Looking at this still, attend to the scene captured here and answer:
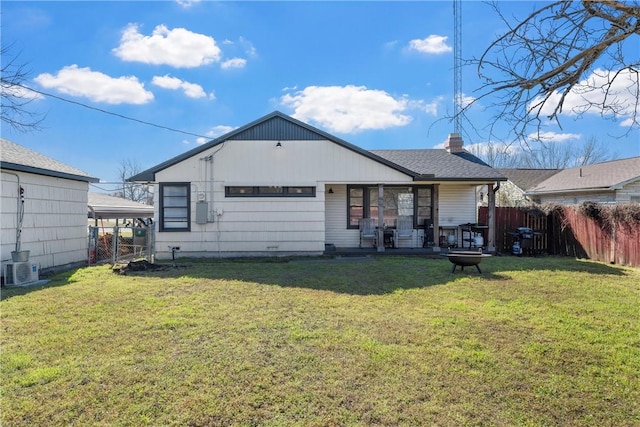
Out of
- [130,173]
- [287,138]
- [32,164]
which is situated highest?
[130,173]

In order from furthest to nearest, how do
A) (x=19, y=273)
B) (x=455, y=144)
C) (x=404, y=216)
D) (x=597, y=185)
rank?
(x=597, y=185) < (x=455, y=144) < (x=404, y=216) < (x=19, y=273)

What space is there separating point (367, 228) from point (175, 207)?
6371 mm

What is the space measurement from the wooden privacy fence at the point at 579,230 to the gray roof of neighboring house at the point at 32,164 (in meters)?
13.4

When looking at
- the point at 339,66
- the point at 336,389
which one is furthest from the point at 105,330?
the point at 339,66

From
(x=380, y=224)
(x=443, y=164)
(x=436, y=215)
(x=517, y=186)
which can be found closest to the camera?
(x=380, y=224)

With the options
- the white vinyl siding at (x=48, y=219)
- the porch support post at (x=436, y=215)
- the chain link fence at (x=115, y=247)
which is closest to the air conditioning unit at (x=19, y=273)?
the white vinyl siding at (x=48, y=219)

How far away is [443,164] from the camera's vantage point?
1313 centimetres

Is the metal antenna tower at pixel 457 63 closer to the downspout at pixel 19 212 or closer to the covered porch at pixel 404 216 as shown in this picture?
the covered porch at pixel 404 216

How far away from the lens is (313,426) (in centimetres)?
253

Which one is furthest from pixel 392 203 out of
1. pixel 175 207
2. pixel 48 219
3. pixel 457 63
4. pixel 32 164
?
pixel 32 164

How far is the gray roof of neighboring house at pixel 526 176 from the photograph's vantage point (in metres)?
23.9

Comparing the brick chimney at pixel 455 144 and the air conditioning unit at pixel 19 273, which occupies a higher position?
the brick chimney at pixel 455 144

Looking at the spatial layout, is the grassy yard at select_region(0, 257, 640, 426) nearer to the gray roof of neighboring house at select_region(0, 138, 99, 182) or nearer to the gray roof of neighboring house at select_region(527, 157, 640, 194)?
the gray roof of neighboring house at select_region(0, 138, 99, 182)

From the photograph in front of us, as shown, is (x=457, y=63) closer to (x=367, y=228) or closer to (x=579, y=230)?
(x=367, y=228)
